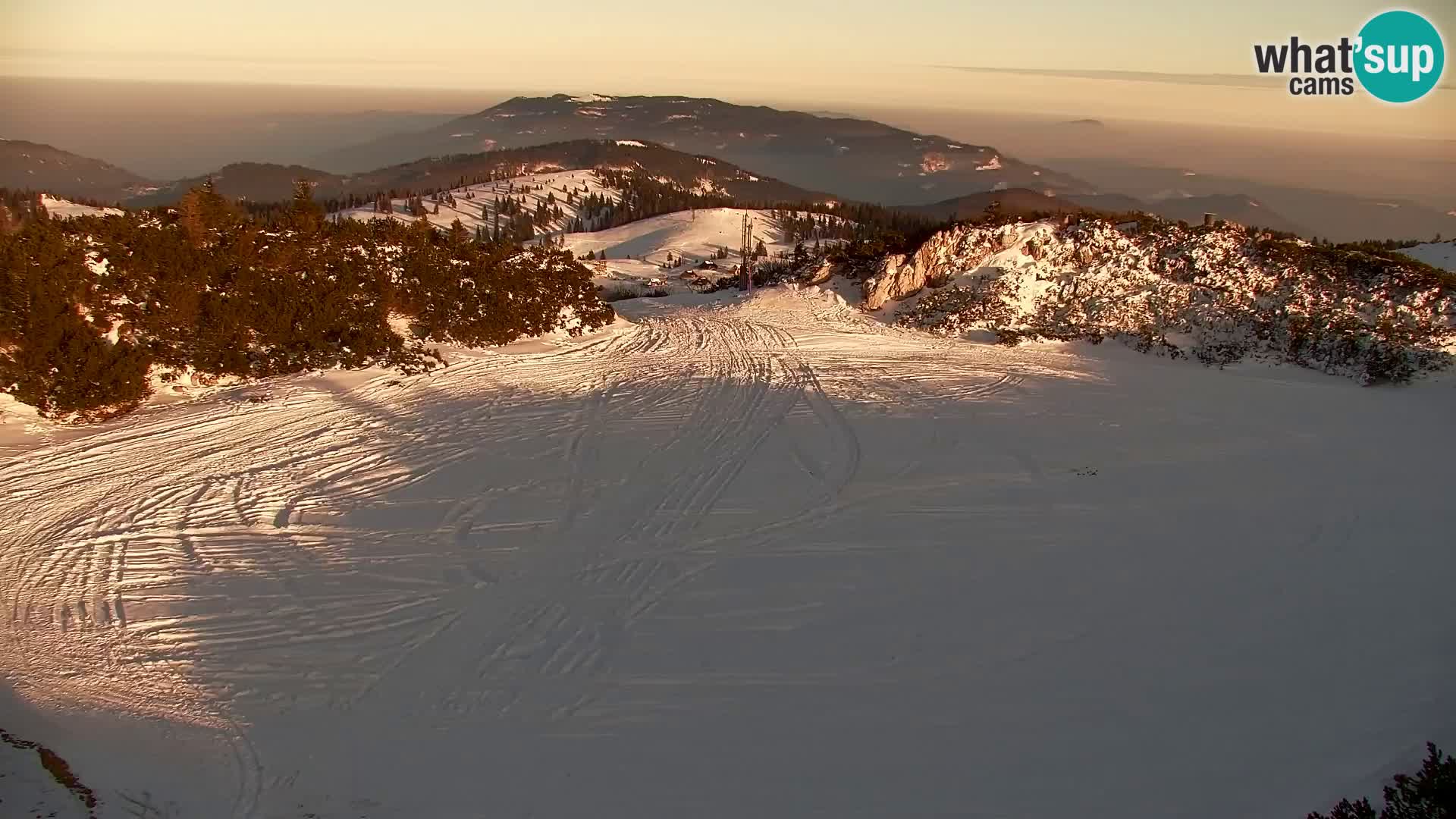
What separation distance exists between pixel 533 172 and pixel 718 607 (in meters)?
176

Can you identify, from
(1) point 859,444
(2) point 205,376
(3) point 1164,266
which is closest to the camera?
(1) point 859,444

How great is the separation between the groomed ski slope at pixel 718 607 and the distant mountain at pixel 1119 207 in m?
13.2

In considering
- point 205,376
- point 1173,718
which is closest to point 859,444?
point 1173,718

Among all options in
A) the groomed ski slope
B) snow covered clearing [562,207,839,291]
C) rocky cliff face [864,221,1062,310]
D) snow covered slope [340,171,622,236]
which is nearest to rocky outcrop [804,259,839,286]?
rocky cliff face [864,221,1062,310]

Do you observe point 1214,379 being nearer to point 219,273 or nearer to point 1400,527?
point 1400,527

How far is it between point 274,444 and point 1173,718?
1262cm

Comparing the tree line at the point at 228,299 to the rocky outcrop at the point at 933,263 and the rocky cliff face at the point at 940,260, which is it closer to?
the rocky outcrop at the point at 933,263

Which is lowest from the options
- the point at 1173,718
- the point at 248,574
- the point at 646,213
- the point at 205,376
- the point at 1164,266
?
the point at 1173,718

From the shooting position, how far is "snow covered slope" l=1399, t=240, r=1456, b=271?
21078 millimetres

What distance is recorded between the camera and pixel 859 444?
12523mm

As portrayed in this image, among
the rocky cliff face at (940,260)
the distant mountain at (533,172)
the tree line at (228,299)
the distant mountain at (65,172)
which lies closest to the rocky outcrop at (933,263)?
the rocky cliff face at (940,260)

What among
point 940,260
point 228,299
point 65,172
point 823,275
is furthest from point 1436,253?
point 65,172

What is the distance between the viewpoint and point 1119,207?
7694 cm

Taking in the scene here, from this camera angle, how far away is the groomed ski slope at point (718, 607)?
18.3 feet
